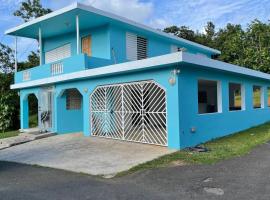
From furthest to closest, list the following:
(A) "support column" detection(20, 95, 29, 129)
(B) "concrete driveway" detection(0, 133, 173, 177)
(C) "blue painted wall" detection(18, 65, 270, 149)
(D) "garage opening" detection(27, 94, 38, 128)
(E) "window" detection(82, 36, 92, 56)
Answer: (D) "garage opening" detection(27, 94, 38, 128) < (A) "support column" detection(20, 95, 29, 129) < (E) "window" detection(82, 36, 92, 56) < (C) "blue painted wall" detection(18, 65, 270, 149) < (B) "concrete driveway" detection(0, 133, 173, 177)

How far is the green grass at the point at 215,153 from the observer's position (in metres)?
9.02

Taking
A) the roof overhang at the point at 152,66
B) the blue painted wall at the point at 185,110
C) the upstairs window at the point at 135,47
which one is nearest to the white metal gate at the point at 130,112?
the blue painted wall at the point at 185,110

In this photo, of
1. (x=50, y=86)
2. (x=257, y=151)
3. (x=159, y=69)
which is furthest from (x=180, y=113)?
(x=50, y=86)

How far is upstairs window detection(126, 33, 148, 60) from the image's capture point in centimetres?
1703

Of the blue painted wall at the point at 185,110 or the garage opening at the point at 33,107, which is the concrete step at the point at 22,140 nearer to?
the blue painted wall at the point at 185,110

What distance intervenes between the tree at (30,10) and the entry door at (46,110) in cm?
1482

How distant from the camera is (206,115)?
1234 cm

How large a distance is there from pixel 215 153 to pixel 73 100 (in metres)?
9.50

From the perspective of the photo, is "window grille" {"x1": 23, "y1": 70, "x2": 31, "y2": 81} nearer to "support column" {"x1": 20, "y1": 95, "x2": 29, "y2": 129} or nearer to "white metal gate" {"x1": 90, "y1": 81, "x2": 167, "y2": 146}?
"support column" {"x1": 20, "y1": 95, "x2": 29, "y2": 129}

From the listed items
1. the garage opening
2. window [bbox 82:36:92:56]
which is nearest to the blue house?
window [bbox 82:36:92:56]

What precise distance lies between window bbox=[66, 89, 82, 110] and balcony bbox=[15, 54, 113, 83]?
1416 millimetres

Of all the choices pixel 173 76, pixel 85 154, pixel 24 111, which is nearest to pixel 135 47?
pixel 173 76

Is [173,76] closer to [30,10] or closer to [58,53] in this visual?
[58,53]

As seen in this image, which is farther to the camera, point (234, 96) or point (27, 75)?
point (234, 96)
